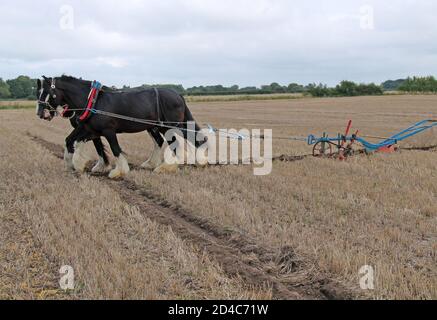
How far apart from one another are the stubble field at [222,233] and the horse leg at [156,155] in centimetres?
75

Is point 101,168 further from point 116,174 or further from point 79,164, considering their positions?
point 116,174

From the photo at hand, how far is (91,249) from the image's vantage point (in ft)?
15.2

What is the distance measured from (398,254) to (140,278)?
8.52 ft

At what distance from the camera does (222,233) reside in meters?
5.38

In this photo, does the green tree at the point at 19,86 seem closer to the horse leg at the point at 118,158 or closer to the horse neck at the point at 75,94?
the horse neck at the point at 75,94

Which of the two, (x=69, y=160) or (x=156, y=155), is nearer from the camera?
(x=69, y=160)

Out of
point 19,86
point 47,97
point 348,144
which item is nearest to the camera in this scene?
point 47,97

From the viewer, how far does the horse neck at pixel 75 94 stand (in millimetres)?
8914

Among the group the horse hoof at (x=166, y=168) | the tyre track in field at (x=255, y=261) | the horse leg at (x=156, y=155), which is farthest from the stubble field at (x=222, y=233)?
the horse leg at (x=156, y=155)

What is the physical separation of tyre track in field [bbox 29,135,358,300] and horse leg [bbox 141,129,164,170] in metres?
3.55

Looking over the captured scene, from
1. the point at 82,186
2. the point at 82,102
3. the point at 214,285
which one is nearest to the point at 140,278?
the point at 214,285

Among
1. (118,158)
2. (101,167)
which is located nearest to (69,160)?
(101,167)

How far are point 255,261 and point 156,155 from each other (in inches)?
230
